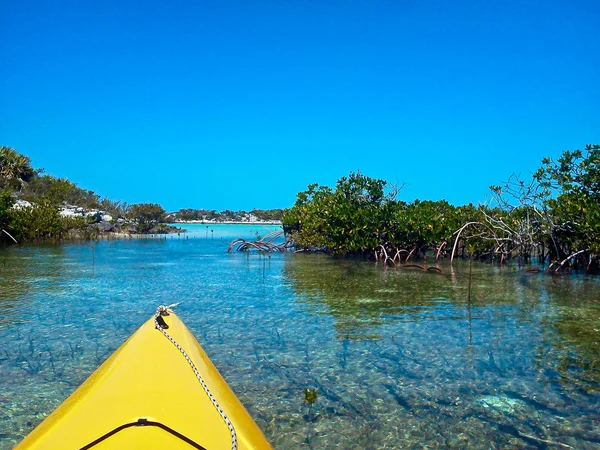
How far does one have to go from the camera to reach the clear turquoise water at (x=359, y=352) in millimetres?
4293

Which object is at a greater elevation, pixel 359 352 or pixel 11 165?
pixel 11 165

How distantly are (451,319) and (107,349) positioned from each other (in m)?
5.74

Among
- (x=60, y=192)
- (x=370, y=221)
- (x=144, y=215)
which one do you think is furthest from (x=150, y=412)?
(x=144, y=215)

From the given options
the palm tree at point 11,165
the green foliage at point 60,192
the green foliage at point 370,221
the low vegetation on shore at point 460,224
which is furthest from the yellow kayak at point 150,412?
the palm tree at point 11,165

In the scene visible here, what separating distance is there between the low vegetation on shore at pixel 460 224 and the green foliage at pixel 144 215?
23.3m

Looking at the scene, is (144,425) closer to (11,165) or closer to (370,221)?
(370,221)

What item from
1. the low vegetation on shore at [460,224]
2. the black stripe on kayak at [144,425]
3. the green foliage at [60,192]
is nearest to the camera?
the black stripe on kayak at [144,425]

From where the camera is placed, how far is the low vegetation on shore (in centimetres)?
1432

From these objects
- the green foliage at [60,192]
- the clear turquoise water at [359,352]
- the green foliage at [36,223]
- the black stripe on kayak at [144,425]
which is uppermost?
the green foliage at [60,192]

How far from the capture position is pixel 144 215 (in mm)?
44531

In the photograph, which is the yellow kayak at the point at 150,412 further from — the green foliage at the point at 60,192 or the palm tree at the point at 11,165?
the palm tree at the point at 11,165

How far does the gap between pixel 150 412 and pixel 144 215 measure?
44245 mm

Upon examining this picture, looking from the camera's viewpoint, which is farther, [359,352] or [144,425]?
[359,352]

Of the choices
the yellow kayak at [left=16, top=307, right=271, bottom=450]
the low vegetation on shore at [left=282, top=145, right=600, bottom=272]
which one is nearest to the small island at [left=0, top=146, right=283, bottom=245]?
the low vegetation on shore at [left=282, top=145, right=600, bottom=272]
